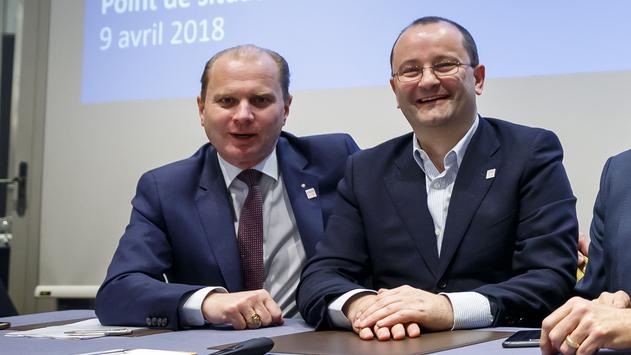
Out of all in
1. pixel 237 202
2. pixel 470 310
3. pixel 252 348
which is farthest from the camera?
pixel 237 202

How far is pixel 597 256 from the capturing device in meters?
2.10

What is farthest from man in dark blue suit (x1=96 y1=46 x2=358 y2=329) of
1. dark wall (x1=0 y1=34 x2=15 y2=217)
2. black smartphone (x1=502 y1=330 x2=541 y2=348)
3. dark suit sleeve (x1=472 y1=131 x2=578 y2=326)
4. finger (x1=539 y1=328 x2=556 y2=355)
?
dark wall (x1=0 y1=34 x2=15 y2=217)

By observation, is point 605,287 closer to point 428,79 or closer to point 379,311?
point 379,311

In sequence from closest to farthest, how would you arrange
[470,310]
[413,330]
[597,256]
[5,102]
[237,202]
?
[413,330] < [470,310] < [597,256] < [237,202] < [5,102]

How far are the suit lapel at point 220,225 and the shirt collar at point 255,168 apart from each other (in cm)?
3

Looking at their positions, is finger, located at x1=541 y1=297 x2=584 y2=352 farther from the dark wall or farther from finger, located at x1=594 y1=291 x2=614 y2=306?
the dark wall

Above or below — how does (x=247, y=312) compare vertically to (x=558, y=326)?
below

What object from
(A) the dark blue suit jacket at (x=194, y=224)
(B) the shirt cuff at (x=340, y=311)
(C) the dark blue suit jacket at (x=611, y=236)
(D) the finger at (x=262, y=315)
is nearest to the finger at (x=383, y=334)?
(B) the shirt cuff at (x=340, y=311)

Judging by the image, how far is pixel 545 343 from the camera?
146 centimetres

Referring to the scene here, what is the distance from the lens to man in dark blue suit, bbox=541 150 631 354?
4.64 feet

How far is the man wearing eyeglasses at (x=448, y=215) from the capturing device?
2.09 metres

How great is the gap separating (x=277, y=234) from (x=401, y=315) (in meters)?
0.92

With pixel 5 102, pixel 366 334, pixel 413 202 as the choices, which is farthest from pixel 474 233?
pixel 5 102

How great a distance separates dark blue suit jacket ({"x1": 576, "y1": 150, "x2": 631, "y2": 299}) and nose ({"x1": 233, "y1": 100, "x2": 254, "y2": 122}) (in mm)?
1119
